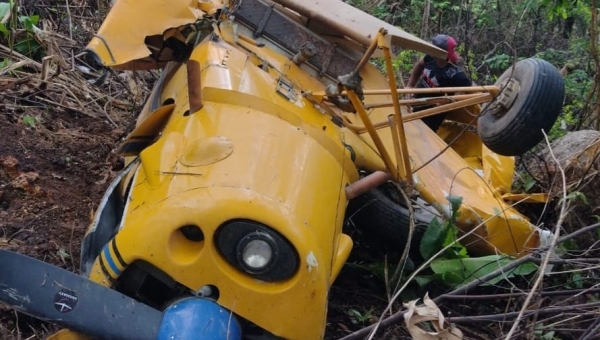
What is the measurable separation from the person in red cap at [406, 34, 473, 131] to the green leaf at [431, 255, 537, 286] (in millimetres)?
2440

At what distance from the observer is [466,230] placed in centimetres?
362

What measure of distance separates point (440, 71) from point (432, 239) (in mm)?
2599

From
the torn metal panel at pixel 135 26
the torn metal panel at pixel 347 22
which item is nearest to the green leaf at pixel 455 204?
the torn metal panel at pixel 347 22

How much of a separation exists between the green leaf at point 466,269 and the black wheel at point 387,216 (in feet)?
0.71

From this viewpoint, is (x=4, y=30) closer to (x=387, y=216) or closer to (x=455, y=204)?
(x=387, y=216)

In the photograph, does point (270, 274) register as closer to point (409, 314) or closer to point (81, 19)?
point (409, 314)

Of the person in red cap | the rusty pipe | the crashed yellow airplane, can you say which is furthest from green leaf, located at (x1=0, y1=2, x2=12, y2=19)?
the rusty pipe

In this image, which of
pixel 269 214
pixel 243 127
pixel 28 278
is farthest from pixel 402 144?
pixel 28 278

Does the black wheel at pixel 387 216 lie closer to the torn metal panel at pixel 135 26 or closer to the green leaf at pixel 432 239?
the green leaf at pixel 432 239

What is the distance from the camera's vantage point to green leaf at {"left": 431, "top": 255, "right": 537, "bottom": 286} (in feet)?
11.1

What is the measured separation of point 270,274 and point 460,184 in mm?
1896

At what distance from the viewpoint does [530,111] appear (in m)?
3.27

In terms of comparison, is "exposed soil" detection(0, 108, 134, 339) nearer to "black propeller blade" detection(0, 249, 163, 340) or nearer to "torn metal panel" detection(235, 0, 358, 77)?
"black propeller blade" detection(0, 249, 163, 340)

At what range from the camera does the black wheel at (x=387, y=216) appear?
3467 mm
